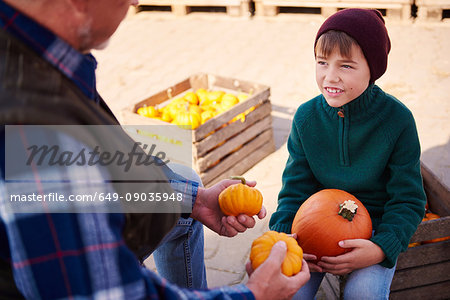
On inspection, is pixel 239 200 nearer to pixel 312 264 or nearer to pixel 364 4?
pixel 312 264

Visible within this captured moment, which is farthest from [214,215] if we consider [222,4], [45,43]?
[222,4]

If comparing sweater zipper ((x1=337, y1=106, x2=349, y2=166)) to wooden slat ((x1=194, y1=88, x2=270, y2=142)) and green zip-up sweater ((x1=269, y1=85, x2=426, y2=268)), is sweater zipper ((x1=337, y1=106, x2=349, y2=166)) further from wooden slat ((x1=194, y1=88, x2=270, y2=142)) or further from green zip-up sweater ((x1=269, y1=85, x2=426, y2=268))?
wooden slat ((x1=194, y1=88, x2=270, y2=142))

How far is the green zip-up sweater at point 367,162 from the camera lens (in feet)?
6.64

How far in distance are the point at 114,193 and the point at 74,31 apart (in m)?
0.46

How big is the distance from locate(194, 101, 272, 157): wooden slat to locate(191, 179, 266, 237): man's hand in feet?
4.08

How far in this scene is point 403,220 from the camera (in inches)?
78.1

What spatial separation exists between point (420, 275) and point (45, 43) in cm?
204

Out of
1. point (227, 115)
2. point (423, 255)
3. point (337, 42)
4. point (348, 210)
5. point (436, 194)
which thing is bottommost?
point (423, 255)

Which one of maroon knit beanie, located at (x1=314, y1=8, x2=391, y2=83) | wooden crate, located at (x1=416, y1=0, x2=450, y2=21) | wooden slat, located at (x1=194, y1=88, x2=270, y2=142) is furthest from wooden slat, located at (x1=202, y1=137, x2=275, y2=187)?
wooden crate, located at (x1=416, y1=0, x2=450, y2=21)

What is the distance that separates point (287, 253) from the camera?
1.74 m

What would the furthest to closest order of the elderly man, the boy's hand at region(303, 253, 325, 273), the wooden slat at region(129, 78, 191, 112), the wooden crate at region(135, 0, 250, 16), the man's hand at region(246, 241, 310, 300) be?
the wooden crate at region(135, 0, 250, 16) → the wooden slat at region(129, 78, 191, 112) → the boy's hand at region(303, 253, 325, 273) → the man's hand at region(246, 241, 310, 300) → the elderly man

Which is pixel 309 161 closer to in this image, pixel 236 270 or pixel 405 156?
pixel 405 156

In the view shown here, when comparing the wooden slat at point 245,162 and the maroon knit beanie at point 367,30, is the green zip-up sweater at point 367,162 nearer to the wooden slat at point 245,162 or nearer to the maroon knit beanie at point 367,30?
the maroon knit beanie at point 367,30

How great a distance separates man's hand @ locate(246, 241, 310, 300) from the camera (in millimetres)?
1528
